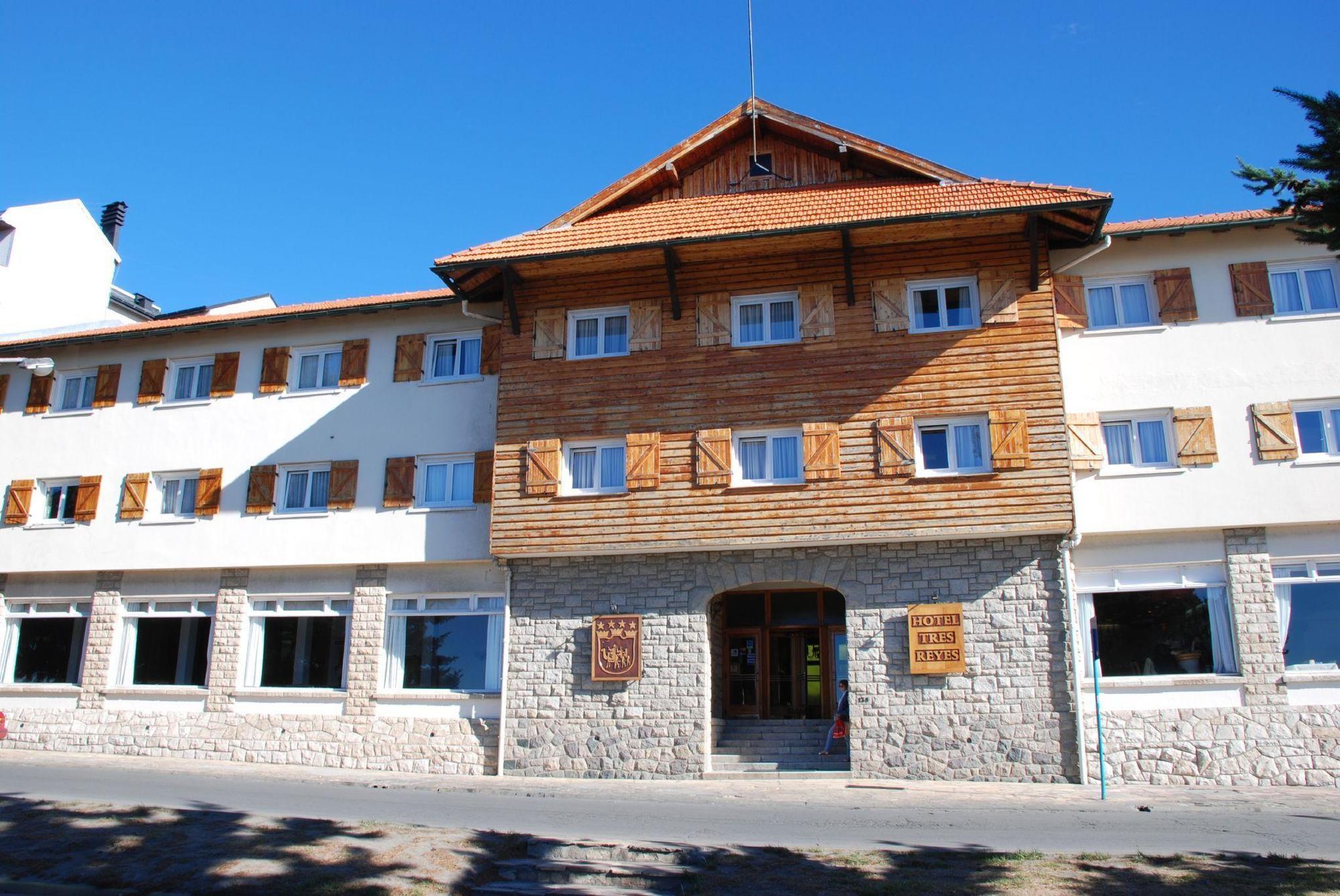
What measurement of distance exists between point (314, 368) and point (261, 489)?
268 centimetres

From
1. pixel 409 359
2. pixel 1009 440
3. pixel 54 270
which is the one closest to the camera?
pixel 1009 440

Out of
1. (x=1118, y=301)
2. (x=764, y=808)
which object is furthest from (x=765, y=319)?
(x=764, y=808)

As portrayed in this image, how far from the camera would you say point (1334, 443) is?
17672 millimetres

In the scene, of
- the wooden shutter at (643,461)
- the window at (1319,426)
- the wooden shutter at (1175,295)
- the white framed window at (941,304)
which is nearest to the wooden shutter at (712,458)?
the wooden shutter at (643,461)

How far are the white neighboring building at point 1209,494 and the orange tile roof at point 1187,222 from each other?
5 centimetres

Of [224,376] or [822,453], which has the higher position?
[224,376]

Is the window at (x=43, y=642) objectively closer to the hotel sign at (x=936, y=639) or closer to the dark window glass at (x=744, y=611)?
the dark window glass at (x=744, y=611)

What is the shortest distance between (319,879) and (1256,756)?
47.2ft

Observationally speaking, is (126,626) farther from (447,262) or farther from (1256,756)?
(1256,756)

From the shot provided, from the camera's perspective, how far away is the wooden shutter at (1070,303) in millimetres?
18875

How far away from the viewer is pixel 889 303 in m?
18.5

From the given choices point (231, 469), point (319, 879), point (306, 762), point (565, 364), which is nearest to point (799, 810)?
point (319, 879)

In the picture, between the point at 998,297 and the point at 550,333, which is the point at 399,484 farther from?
the point at 998,297

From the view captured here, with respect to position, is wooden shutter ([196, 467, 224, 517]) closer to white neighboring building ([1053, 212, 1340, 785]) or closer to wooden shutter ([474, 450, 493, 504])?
wooden shutter ([474, 450, 493, 504])
